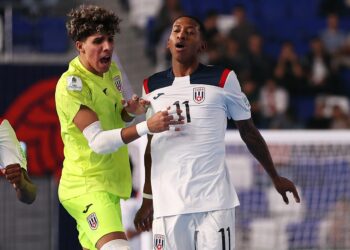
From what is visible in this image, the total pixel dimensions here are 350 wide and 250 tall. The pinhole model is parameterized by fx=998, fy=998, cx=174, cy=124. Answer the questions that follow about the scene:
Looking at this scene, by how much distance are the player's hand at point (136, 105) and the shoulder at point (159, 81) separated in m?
0.12

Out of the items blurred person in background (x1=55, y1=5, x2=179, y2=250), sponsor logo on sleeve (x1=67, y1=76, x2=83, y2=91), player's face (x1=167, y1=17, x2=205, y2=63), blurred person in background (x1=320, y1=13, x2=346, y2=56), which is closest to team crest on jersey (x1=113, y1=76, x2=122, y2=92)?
blurred person in background (x1=55, y1=5, x2=179, y2=250)

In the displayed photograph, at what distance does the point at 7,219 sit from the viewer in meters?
9.18

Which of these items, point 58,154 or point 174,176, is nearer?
point 174,176

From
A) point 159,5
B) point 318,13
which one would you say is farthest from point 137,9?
point 318,13

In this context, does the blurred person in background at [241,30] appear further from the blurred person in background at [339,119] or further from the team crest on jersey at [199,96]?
the team crest on jersey at [199,96]

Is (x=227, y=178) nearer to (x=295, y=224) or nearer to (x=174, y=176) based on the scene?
(x=174, y=176)

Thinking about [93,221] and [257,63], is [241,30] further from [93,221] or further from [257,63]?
[93,221]

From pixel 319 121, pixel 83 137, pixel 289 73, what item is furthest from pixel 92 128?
pixel 289 73

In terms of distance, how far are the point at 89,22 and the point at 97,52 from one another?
19 centimetres

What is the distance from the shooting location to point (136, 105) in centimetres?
600

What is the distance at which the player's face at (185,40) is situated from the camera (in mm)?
5887

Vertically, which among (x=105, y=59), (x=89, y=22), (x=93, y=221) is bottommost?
(x=93, y=221)

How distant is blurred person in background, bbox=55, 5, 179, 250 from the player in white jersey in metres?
0.22

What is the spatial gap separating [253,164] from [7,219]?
93.8 inches
